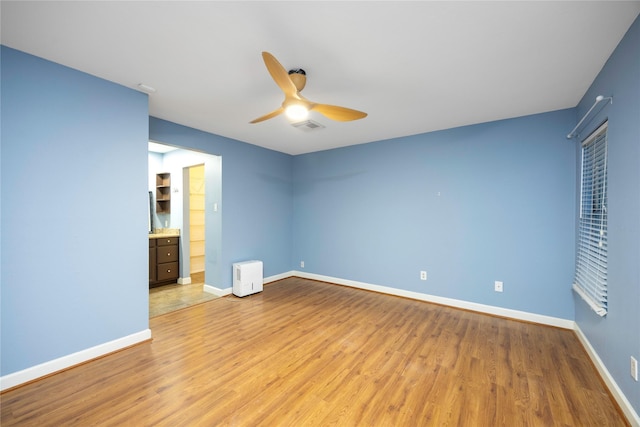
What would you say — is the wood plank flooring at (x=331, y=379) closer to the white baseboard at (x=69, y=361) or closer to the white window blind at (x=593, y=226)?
the white baseboard at (x=69, y=361)

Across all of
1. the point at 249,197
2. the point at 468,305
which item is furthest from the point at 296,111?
the point at 468,305

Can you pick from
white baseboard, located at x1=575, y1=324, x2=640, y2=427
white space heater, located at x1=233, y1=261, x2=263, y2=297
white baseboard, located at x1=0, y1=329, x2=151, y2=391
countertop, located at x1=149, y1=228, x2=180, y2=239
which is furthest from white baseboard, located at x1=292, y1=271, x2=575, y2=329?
white baseboard, located at x1=0, y1=329, x2=151, y2=391

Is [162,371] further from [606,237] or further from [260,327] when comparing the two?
[606,237]

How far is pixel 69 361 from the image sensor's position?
2.15 metres

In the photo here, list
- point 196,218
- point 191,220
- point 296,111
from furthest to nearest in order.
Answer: point 196,218
point 191,220
point 296,111

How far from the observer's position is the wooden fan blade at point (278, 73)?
154 centimetres

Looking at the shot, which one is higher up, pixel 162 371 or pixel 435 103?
pixel 435 103

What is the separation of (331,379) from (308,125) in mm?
2888

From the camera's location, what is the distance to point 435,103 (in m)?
2.80

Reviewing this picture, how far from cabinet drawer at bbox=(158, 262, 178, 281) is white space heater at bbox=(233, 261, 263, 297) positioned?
1452 millimetres

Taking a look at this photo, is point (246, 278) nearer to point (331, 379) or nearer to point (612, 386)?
point (331, 379)

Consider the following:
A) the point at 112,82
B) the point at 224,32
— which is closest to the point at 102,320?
the point at 112,82

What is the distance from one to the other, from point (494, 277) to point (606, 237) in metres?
1.43

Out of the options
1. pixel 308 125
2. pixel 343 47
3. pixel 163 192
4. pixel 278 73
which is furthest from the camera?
pixel 163 192
